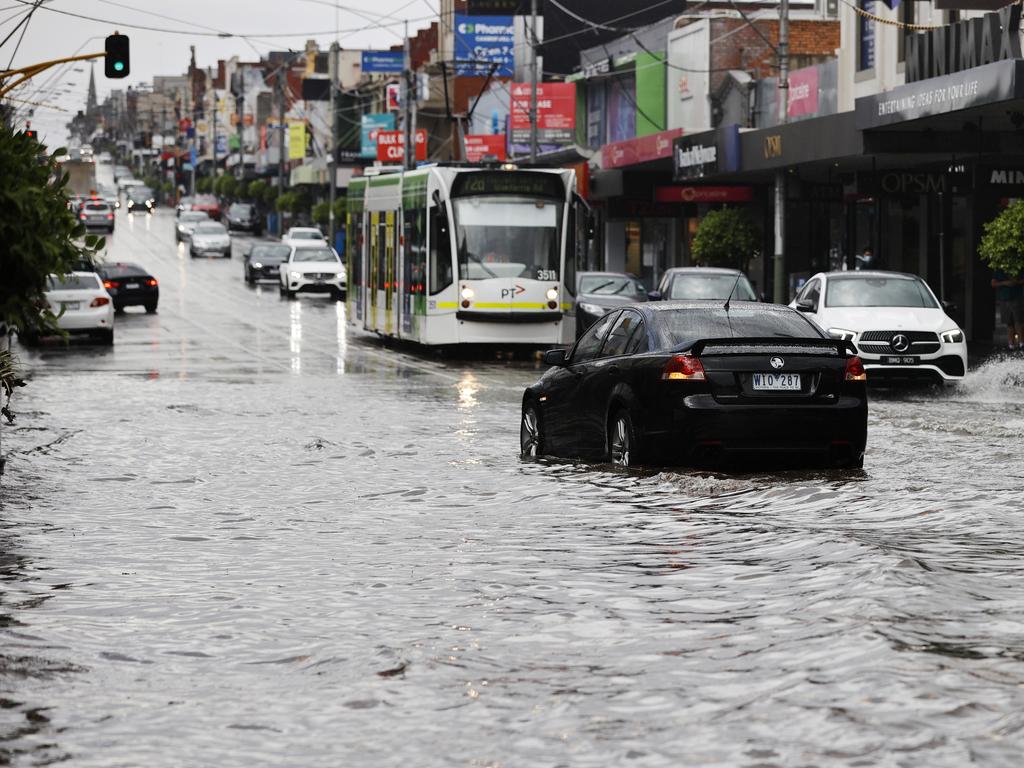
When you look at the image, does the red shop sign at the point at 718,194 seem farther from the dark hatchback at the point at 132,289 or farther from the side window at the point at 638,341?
the side window at the point at 638,341

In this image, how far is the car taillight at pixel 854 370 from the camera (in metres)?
14.7

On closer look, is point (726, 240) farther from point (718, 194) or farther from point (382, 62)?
point (382, 62)

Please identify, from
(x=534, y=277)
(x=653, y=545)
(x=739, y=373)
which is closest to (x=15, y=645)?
(x=653, y=545)

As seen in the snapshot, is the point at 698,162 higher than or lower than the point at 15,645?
higher

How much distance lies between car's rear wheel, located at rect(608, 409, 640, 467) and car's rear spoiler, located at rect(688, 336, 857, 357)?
31.6 inches

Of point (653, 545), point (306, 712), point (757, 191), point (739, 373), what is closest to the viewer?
point (306, 712)

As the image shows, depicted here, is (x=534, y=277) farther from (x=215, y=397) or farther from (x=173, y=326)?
(x=173, y=326)

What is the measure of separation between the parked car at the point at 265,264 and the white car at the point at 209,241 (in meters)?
17.8

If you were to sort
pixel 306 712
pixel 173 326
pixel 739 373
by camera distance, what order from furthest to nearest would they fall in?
1. pixel 173 326
2. pixel 739 373
3. pixel 306 712

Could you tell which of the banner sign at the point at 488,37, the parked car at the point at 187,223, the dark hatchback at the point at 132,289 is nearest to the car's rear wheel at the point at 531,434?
the dark hatchback at the point at 132,289

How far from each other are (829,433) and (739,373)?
0.82m

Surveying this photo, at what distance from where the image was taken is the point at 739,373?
14445 millimetres

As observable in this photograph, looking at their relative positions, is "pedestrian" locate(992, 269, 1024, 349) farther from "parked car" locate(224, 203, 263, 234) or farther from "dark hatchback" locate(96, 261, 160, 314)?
"parked car" locate(224, 203, 263, 234)

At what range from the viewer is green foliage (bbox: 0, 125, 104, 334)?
48.5 ft
